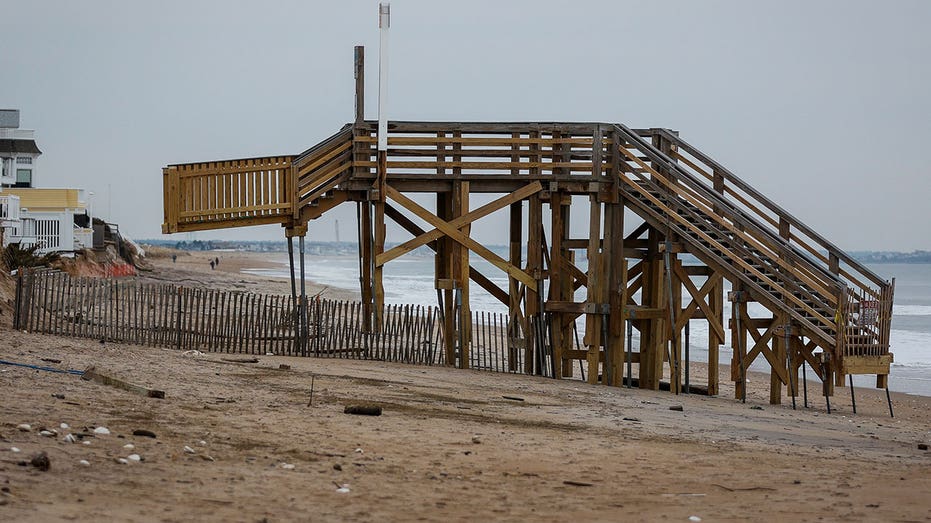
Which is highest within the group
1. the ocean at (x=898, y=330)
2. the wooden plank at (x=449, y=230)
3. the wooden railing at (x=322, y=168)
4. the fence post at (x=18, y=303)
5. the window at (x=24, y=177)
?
the window at (x=24, y=177)

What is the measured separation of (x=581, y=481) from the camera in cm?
1045

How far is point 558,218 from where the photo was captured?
23.2m

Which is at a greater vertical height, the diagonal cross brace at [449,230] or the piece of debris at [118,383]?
the diagonal cross brace at [449,230]

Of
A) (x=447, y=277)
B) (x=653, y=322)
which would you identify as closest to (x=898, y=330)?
(x=653, y=322)

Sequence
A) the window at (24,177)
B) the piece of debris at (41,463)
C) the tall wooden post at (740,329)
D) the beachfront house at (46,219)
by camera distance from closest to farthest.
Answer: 1. the piece of debris at (41,463)
2. the tall wooden post at (740,329)
3. the beachfront house at (46,219)
4. the window at (24,177)

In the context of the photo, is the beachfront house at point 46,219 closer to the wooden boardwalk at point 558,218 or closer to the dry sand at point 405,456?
the wooden boardwalk at point 558,218

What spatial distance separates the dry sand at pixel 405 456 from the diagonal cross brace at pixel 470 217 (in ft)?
17.8

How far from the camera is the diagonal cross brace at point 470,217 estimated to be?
885 inches

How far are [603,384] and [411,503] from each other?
13336mm

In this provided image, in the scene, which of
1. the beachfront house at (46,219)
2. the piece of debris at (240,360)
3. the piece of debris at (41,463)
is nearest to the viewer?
the piece of debris at (41,463)

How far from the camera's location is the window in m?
62.5

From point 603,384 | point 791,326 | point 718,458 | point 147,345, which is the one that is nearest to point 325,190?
point 147,345

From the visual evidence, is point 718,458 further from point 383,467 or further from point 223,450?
point 223,450

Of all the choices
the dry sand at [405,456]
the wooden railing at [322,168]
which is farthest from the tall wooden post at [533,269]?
the dry sand at [405,456]
